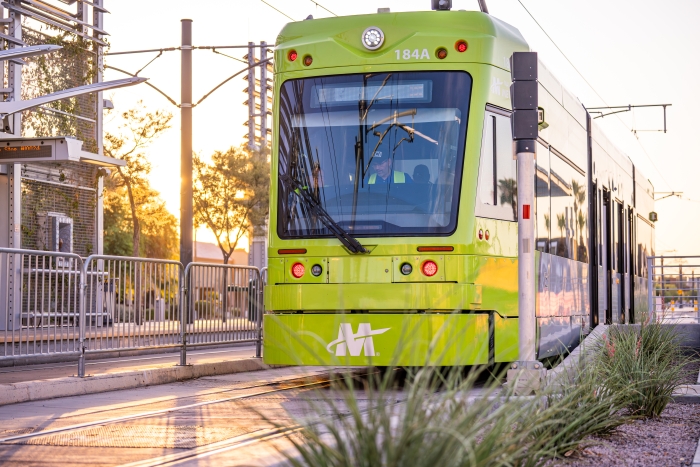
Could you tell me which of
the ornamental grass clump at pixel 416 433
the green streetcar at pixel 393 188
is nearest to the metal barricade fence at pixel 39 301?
the green streetcar at pixel 393 188

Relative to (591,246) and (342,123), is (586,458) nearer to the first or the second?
(342,123)

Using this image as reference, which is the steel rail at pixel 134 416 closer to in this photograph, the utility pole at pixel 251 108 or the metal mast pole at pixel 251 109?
the utility pole at pixel 251 108

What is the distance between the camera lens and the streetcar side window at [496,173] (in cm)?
1095

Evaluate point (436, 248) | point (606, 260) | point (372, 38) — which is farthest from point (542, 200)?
point (606, 260)

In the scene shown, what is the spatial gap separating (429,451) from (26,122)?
21.3 meters

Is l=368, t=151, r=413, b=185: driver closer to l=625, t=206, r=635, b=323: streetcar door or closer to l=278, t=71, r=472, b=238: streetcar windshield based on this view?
l=278, t=71, r=472, b=238: streetcar windshield

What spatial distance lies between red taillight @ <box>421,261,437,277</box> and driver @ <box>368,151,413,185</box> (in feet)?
2.89

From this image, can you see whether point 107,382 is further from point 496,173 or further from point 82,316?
point 496,173

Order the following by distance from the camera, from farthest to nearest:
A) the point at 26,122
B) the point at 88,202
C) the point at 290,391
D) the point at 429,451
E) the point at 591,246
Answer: the point at 88,202, the point at 26,122, the point at 591,246, the point at 290,391, the point at 429,451

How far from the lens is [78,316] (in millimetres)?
12031

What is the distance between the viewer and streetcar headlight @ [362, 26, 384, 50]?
11.3m

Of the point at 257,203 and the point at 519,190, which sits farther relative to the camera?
the point at 257,203

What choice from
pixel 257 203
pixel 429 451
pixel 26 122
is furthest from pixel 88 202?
pixel 257 203

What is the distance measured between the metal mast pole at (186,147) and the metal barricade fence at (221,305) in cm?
603
